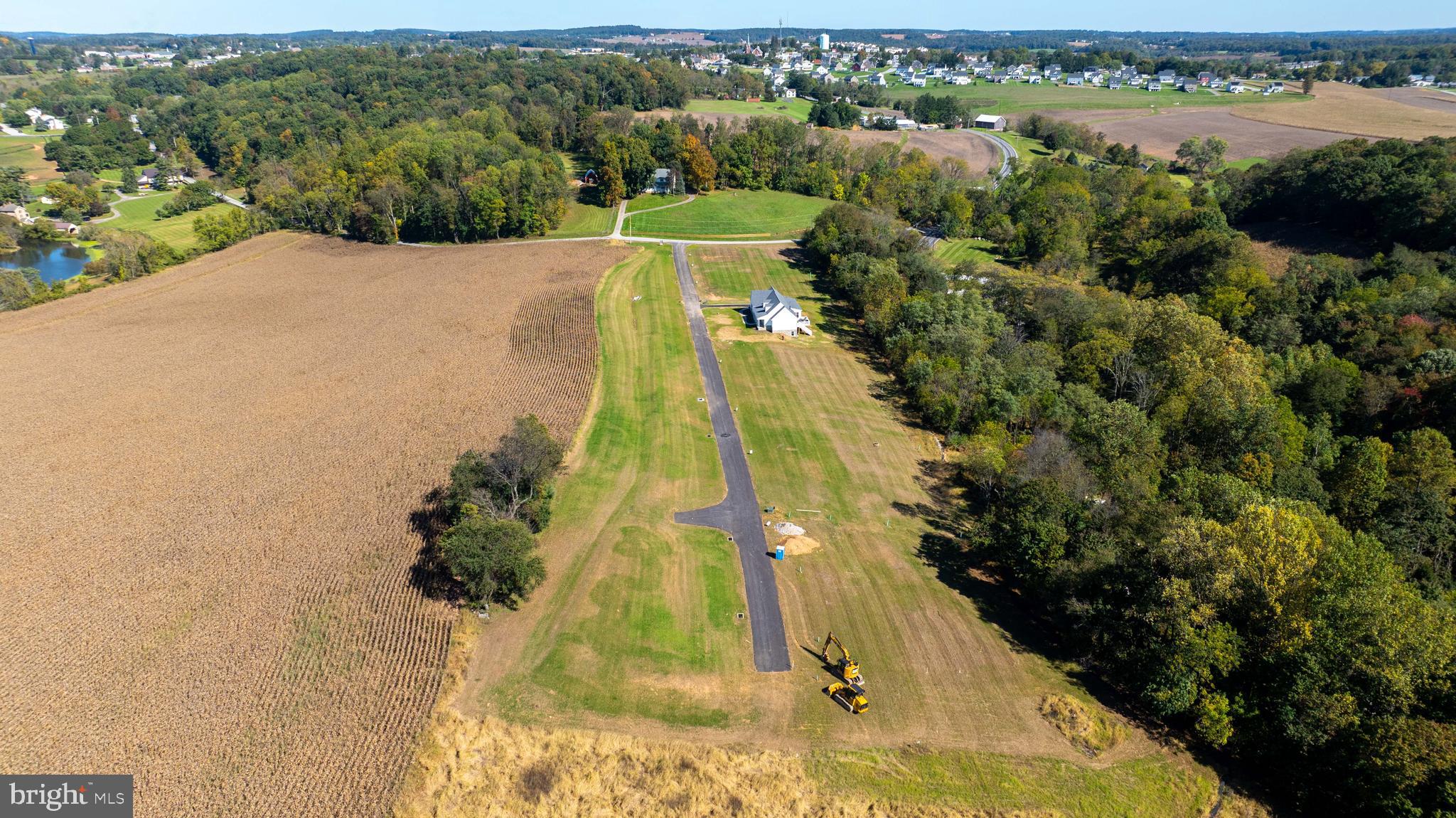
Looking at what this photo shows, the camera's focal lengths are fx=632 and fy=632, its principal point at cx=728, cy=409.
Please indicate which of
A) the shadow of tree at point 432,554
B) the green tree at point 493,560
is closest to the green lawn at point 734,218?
the shadow of tree at point 432,554

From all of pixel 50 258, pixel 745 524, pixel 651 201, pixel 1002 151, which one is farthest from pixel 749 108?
pixel 745 524

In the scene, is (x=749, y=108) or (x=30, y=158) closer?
(x=30, y=158)

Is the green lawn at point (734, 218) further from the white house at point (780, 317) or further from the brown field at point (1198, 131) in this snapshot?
the brown field at point (1198, 131)

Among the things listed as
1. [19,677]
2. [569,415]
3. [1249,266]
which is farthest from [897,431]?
[19,677]

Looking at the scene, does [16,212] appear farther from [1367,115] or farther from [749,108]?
[1367,115]

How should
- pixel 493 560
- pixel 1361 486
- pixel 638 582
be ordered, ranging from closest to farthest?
pixel 493 560 → pixel 638 582 → pixel 1361 486

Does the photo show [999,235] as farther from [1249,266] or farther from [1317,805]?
[1317,805]
